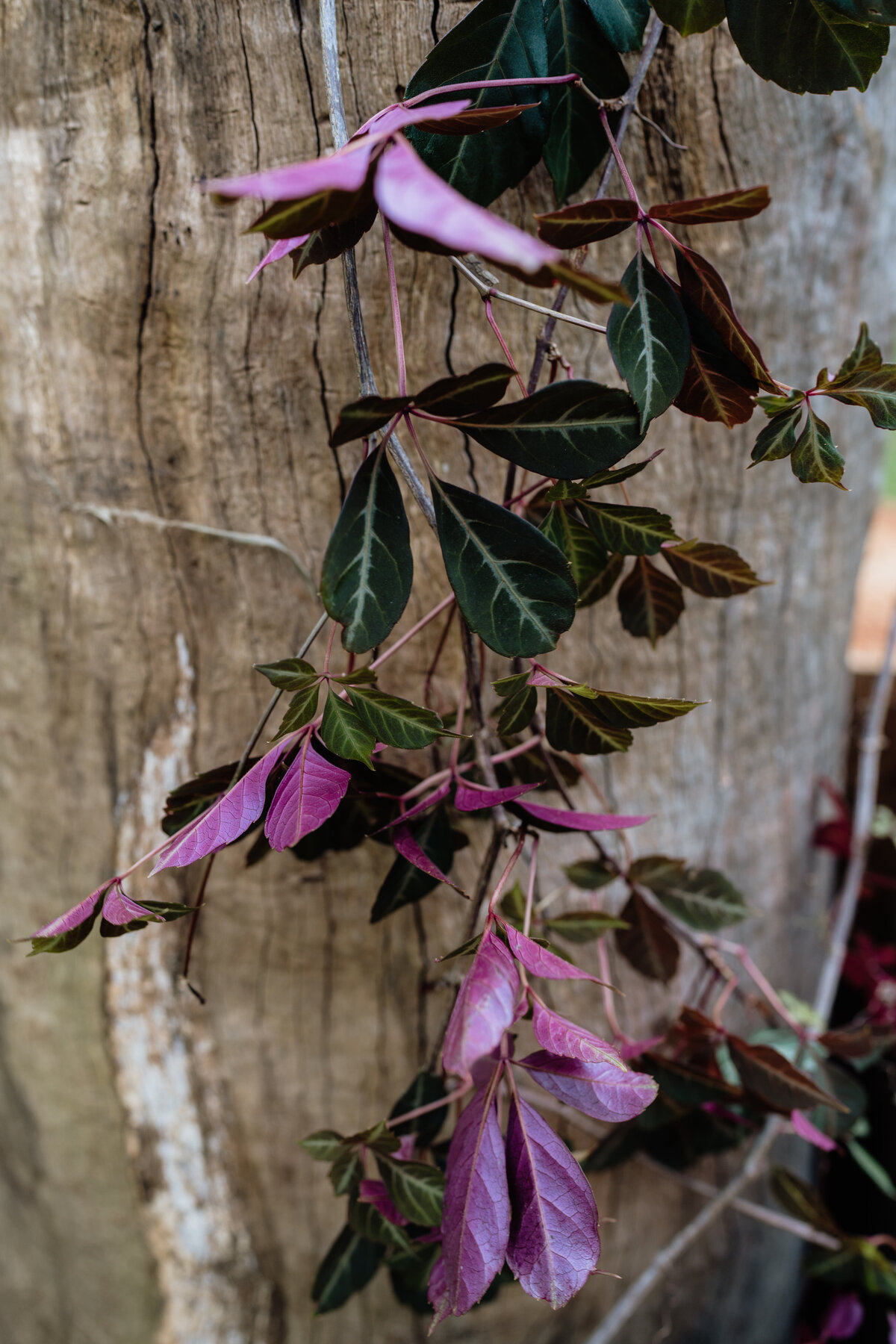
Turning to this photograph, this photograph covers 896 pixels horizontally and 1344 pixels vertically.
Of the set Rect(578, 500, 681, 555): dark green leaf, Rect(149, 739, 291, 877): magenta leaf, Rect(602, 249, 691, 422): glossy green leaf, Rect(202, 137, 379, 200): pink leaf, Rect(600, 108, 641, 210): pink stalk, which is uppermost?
Rect(600, 108, 641, 210): pink stalk

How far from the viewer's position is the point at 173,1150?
3.68ft

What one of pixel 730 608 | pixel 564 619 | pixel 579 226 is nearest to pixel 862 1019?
pixel 730 608

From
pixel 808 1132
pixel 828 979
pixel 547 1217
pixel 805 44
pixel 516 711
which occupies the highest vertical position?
pixel 805 44

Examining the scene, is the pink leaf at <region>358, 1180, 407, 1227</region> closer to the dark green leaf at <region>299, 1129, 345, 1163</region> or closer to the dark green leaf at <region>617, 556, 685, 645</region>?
the dark green leaf at <region>299, 1129, 345, 1163</region>

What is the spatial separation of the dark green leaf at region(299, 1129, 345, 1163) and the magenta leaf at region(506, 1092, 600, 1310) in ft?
0.71

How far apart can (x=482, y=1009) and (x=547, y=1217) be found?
19 cm

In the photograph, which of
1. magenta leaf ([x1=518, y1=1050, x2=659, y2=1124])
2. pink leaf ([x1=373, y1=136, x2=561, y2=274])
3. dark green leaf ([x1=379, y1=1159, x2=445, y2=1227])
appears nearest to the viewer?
pink leaf ([x1=373, y1=136, x2=561, y2=274])

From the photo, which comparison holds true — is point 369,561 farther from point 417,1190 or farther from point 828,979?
point 828,979

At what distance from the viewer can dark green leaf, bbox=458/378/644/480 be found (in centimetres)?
55

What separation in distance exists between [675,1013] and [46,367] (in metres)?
1.13

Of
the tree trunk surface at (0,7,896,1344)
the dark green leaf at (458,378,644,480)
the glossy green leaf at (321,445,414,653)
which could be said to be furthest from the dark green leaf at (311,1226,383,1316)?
the dark green leaf at (458,378,644,480)

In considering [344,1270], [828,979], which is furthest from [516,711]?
[828,979]

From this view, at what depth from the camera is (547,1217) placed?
57 cm

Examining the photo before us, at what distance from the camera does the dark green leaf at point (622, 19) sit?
26.2 inches
